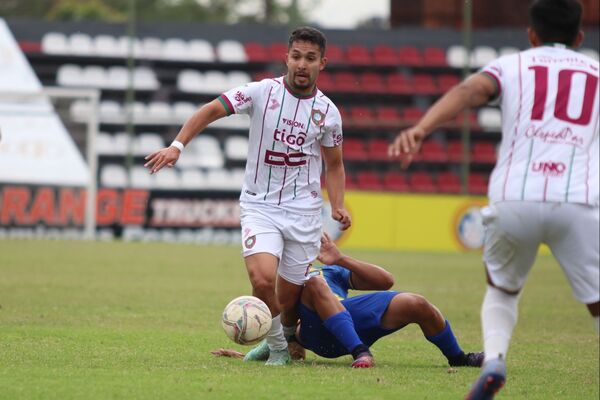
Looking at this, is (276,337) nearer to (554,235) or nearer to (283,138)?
(283,138)

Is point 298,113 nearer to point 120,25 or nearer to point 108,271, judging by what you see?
point 108,271

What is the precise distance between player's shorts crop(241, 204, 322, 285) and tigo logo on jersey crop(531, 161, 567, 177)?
2771 millimetres

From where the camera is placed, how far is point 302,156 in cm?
811

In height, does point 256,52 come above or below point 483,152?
above

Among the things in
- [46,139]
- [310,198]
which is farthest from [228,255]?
[310,198]

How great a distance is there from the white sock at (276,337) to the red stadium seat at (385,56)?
78.2 ft

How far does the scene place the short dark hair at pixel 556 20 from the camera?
5.61 meters

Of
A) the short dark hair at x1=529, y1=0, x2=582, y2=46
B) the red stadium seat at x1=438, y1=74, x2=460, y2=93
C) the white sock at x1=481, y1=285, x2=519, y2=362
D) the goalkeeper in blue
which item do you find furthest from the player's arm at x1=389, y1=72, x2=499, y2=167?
the red stadium seat at x1=438, y1=74, x2=460, y2=93

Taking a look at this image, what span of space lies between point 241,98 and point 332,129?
0.70 meters

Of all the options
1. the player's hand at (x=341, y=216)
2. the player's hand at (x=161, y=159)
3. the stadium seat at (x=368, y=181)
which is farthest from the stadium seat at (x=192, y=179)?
the player's hand at (x=161, y=159)

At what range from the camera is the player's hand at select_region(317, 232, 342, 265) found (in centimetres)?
824

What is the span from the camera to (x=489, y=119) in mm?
31688

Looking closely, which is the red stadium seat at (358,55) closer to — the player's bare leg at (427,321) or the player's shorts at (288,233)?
the player's shorts at (288,233)

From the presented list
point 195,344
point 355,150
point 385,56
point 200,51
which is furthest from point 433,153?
point 195,344
